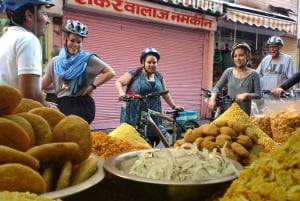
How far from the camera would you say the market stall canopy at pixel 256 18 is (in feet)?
32.9

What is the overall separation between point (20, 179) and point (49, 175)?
0.39ft

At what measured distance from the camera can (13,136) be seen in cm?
103

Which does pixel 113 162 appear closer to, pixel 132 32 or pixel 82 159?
pixel 82 159

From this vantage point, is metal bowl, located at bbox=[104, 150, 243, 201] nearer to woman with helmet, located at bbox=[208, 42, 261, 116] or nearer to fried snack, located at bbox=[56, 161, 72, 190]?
fried snack, located at bbox=[56, 161, 72, 190]

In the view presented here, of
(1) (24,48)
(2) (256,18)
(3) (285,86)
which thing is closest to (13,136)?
(1) (24,48)

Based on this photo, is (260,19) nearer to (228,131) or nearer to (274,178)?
(228,131)

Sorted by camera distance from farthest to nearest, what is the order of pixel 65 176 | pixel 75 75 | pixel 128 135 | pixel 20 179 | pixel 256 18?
1. pixel 256 18
2. pixel 75 75
3. pixel 128 135
4. pixel 65 176
5. pixel 20 179

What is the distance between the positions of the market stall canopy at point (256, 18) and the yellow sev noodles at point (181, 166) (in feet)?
30.0

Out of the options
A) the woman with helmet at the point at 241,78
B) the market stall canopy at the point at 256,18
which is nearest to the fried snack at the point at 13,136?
the woman with helmet at the point at 241,78

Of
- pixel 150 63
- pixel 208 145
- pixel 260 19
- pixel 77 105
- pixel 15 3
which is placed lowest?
pixel 77 105

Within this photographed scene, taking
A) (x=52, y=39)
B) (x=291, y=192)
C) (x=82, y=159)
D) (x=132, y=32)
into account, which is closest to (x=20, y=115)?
(x=82, y=159)

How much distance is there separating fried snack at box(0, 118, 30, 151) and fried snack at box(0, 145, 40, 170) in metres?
0.05

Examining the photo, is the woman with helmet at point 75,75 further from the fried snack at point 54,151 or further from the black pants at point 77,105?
the fried snack at point 54,151

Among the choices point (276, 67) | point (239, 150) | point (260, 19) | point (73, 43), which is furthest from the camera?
point (260, 19)
